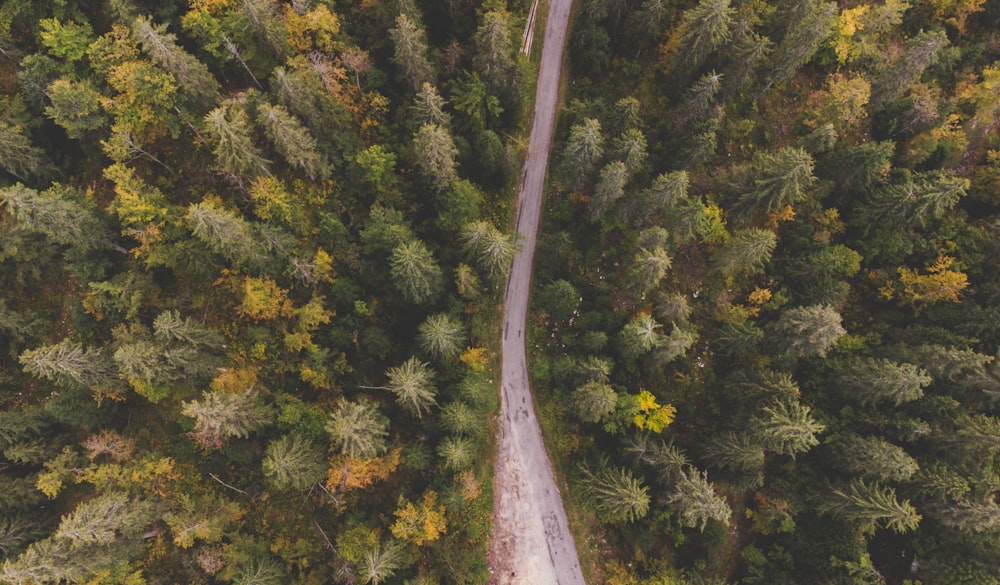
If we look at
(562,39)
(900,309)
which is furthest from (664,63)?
(900,309)

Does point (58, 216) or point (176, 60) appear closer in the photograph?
point (176, 60)

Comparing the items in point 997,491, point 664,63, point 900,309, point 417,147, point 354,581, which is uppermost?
point 664,63

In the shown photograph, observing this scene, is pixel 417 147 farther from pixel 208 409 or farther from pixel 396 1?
pixel 208 409

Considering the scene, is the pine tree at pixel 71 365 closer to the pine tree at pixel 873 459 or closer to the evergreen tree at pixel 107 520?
the evergreen tree at pixel 107 520

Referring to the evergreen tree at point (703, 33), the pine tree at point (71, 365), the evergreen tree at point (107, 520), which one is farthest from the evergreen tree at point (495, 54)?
the evergreen tree at point (107, 520)

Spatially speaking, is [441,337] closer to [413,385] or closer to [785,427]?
[413,385]

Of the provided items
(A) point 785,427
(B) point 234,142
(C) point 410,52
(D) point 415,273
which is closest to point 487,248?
(D) point 415,273
